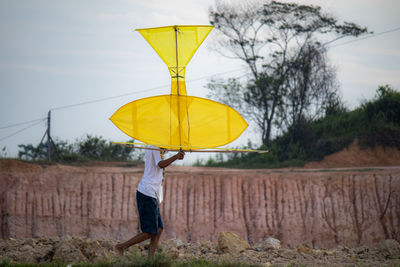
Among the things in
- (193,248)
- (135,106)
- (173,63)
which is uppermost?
(173,63)

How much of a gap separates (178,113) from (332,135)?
13.8 m

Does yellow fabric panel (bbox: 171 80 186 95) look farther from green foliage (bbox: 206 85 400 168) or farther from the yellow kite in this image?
green foliage (bbox: 206 85 400 168)

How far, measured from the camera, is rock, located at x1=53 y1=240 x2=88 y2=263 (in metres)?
7.39

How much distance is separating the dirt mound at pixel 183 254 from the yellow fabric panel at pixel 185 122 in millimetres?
1599

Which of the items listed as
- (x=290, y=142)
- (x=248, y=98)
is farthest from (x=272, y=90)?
(x=290, y=142)

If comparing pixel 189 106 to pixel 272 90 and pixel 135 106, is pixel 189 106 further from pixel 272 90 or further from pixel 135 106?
pixel 272 90

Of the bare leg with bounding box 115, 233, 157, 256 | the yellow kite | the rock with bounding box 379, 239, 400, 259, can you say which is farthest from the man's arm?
the rock with bounding box 379, 239, 400, 259

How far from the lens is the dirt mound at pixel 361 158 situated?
57.9 ft

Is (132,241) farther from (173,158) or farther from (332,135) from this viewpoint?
(332,135)

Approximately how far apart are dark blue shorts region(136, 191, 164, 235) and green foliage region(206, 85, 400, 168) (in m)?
11.3

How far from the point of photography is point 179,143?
6703mm

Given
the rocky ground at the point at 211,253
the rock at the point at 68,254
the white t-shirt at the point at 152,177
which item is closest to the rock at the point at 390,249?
the rocky ground at the point at 211,253

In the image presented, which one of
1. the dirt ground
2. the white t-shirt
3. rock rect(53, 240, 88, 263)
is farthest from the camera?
the dirt ground

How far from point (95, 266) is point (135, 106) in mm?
2255
